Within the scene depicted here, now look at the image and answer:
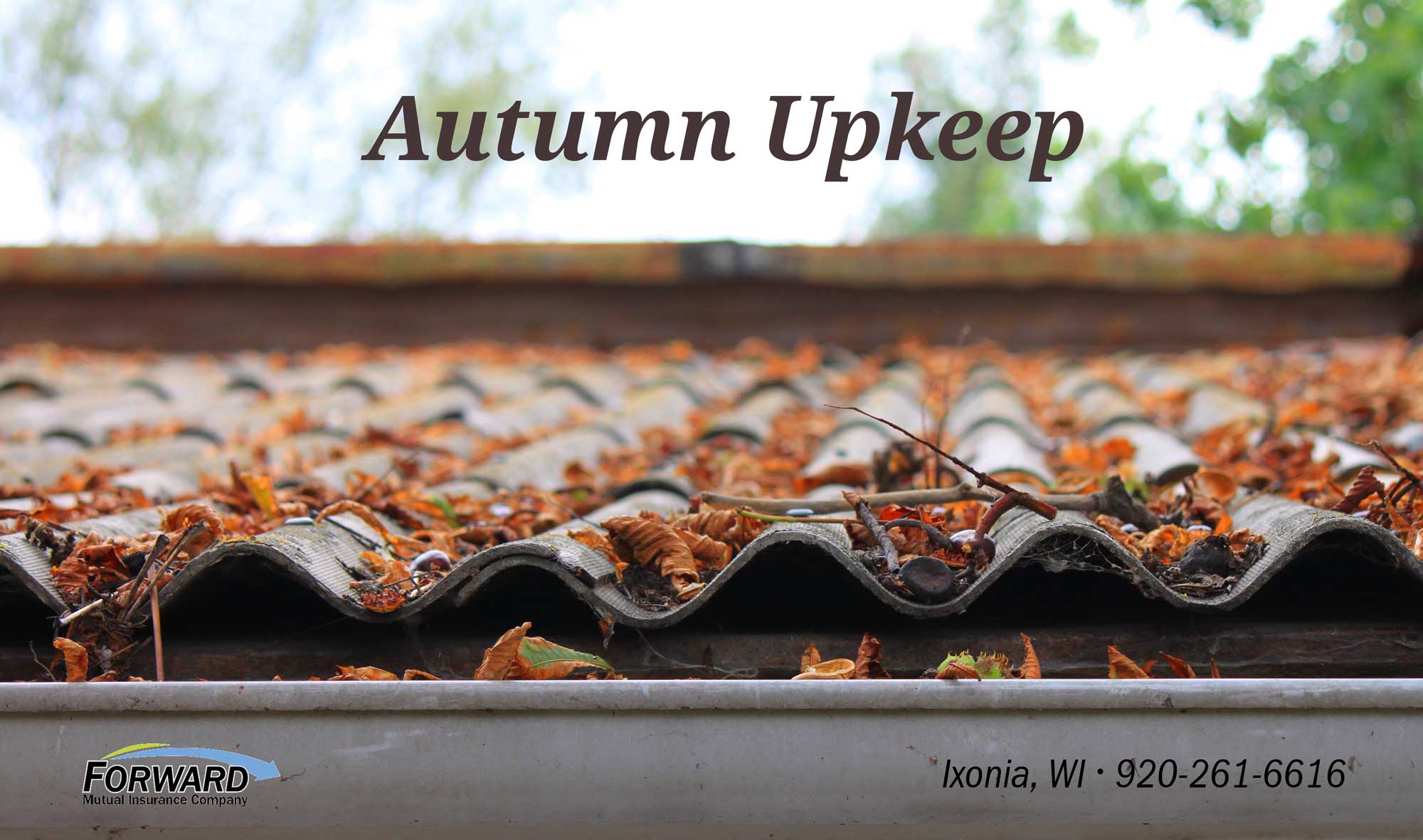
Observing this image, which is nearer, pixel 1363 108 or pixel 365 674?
pixel 365 674

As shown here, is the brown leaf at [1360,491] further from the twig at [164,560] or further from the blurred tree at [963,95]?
the blurred tree at [963,95]

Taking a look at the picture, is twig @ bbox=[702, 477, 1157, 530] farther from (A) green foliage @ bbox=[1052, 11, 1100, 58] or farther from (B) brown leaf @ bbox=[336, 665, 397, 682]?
(A) green foliage @ bbox=[1052, 11, 1100, 58]

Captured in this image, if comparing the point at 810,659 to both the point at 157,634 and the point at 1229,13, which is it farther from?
the point at 1229,13

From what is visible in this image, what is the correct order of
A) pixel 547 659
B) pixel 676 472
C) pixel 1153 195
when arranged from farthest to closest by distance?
pixel 1153 195 → pixel 676 472 → pixel 547 659

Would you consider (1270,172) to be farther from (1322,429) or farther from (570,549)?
(570,549)

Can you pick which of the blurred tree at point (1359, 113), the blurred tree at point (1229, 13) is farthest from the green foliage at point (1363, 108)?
the blurred tree at point (1229, 13)

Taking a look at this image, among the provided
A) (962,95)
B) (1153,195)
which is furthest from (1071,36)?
(962,95)
